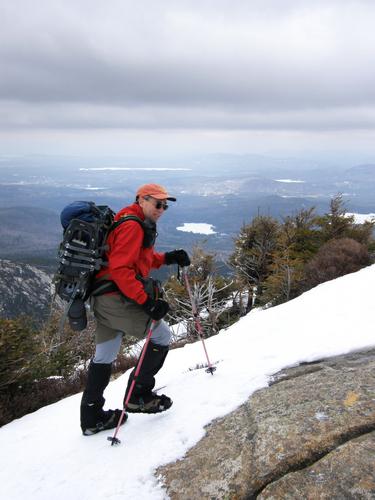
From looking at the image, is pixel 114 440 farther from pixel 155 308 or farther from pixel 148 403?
pixel 155 308

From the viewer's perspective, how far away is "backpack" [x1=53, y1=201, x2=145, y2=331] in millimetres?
4121

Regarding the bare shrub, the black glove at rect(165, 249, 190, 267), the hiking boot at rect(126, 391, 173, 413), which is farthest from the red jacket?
the bare shrub

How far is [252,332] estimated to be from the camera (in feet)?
25.6

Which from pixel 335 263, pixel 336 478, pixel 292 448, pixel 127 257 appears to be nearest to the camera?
pixel 336 478

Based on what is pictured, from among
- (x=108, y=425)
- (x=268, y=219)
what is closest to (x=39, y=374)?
(x=108, y=425)

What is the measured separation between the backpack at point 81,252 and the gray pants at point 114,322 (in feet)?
0.47

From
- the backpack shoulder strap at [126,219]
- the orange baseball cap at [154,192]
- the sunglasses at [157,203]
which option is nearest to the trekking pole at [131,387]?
the backpack shoulder strap at [126,219]

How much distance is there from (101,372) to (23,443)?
1.73 meters

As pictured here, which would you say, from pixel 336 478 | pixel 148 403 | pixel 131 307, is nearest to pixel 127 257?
pixel 131 307

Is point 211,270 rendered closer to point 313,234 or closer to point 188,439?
point 313,234

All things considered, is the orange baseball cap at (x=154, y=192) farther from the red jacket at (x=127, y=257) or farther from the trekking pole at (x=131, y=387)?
the trekking pole at (x=131, y=387)

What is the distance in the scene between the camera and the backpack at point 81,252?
13.5 ft

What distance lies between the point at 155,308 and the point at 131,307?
0.32 meters

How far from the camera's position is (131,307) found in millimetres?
4414
